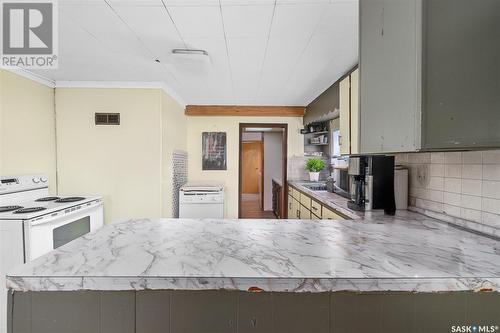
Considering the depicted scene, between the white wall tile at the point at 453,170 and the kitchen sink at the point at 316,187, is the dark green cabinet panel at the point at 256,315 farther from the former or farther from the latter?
the kitchen sink at the point at 316,187

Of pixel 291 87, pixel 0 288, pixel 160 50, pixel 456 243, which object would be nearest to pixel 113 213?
pixel 0 288

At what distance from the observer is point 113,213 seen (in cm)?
328

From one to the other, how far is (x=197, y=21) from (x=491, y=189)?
2.05 meters

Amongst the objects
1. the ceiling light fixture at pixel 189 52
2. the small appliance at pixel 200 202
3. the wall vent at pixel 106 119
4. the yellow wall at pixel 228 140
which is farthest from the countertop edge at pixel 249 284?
the yellow wall at pixel 228 140

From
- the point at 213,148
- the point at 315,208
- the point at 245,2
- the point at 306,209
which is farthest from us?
the point at 213,148

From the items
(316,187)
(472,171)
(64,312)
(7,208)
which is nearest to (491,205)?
(472,171)

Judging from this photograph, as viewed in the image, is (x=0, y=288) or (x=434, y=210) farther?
(x=0, y=288)

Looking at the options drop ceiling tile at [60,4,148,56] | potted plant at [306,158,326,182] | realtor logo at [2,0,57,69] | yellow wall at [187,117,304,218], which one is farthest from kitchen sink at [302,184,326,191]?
realtor logo at [2,0,57,69]

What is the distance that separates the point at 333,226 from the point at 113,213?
9.57ft

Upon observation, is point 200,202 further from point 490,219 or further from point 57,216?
point 490,219

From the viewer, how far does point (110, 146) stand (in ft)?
10.7

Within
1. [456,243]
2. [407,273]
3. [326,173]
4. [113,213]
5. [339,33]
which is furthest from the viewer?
[326,173]

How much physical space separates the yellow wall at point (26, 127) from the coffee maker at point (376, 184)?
10.7 feet

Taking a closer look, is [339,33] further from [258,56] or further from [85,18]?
[85,18]
